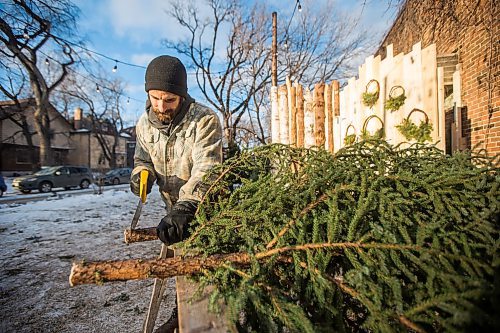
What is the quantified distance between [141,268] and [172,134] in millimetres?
1203

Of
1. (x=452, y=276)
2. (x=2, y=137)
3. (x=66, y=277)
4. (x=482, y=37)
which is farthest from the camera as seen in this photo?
(x=2, y=137)

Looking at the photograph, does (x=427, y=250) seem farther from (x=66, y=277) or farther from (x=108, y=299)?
(x=66, y=277)

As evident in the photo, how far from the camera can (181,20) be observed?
17953 millimetres

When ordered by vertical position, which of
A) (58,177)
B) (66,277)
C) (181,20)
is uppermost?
(181,20)

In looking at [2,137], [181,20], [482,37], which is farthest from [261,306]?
[2,137]

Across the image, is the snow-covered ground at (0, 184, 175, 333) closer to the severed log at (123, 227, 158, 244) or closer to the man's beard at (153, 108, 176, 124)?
the severed log at (123, 227, 158, 244)

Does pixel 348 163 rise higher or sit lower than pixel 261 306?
higher

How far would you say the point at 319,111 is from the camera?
5.01m

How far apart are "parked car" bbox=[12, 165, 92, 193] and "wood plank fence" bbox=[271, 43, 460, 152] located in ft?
56.5

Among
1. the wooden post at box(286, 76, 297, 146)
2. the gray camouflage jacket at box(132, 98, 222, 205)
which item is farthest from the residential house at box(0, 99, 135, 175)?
the gray camouflage jacket at box(132, 98, 222, 205)

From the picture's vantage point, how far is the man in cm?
176

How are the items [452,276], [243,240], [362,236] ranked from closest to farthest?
1. [452,276]
2. [362,236]
3. [243,240]

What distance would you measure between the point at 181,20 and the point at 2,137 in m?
23.9

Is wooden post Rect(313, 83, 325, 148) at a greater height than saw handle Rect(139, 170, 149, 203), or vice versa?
wooden post Rect(313, 83, 325, 148)
